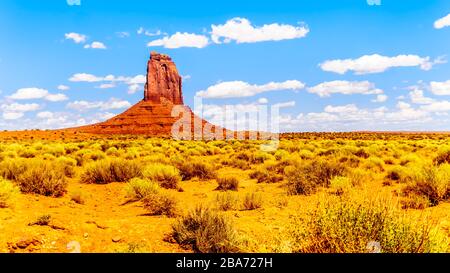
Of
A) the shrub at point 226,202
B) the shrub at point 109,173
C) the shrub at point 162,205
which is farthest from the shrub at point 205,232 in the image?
the shrub at point 109,173

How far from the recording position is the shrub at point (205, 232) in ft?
22.2

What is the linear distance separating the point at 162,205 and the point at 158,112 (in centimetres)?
11735

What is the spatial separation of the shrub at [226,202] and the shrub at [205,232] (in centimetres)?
241

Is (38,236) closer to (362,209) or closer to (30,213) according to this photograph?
(30,213)

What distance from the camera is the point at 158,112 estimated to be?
125 m

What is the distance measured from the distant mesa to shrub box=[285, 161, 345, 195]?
9178 centimetres

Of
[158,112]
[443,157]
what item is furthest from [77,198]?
[158,112]

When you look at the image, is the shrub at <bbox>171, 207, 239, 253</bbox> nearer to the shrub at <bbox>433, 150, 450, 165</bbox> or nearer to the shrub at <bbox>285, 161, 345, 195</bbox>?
the shrub at <bbox>285, 161, 345, 195</bbox>

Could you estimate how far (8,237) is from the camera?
665 cm

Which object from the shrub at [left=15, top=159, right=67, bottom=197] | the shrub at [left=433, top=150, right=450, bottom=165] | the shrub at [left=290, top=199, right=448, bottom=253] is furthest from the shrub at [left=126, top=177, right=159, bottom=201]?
the shrub at [left=433, top=150, right=450, bottom=165]

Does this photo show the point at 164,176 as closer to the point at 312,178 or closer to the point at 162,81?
Answer: the point at 312,178

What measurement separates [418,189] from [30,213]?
31.8 ft

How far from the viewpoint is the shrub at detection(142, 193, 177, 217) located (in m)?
9.43
